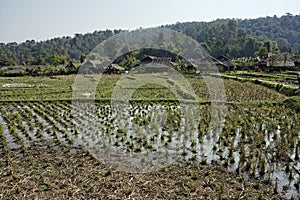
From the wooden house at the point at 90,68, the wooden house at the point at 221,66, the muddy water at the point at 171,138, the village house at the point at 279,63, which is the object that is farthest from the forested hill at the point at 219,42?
the muddy water at the point at 171,138

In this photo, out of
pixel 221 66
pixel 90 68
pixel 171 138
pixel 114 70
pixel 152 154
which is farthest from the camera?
pixel 90 68

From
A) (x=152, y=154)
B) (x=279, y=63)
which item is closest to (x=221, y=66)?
(x=279, y=63)

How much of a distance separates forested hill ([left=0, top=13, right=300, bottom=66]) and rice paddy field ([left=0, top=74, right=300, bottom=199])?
4059 centimetres

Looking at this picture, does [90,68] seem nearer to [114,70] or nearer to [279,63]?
[114,70]

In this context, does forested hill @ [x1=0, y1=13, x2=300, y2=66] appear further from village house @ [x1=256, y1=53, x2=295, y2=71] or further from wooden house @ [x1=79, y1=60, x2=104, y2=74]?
wooden house @ [x1=79, y1=60, x2=104, y2=74]

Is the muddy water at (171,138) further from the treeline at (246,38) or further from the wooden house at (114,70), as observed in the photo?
the treeline at (246,38)

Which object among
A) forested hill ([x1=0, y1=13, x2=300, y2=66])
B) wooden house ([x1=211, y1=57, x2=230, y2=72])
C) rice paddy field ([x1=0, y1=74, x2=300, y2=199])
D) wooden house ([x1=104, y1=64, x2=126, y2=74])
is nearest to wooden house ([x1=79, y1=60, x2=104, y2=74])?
wooden house ([x1=104, y1=64, x2=126, y2=74])

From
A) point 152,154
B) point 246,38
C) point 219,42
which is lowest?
point 152,154

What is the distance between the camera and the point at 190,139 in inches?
394

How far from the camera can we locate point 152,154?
8570 millimetres

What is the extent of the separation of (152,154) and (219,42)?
6043 centimetres

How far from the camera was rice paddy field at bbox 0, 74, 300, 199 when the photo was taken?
6340mm

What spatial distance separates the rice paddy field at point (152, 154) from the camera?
634 centimetres

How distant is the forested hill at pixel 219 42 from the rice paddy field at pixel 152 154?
40593 mm
